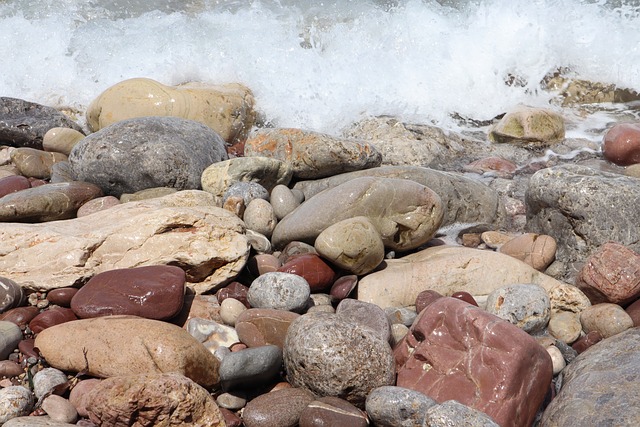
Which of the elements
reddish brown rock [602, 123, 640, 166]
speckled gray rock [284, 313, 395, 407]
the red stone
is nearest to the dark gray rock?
the red stone

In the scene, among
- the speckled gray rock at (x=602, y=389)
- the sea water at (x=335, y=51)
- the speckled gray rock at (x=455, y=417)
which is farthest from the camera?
the sea water at (x=335, y=51)

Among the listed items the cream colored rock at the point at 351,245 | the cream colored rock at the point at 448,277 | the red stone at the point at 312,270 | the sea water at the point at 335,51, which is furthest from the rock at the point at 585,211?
the sea water at the point at 335,51

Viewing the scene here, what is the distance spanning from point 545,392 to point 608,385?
324 mm

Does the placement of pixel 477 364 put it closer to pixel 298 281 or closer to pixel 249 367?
pixel 249 367

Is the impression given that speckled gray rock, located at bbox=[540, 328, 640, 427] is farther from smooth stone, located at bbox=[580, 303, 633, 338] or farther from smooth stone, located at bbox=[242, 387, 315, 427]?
smooth stone, located at bbox=[242, 387, 315, 427]

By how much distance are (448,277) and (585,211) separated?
1.20 metres

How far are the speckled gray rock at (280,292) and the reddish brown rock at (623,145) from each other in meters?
4.65

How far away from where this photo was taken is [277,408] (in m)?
3.14

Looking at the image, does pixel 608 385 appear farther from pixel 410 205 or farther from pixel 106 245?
pixel 106 245

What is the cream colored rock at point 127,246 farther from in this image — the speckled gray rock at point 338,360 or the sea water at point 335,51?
the sea water at point 335,51

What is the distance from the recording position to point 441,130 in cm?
786

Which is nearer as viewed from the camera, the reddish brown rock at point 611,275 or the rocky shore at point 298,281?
the rocky shore at point 298,281

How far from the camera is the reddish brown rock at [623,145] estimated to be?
7.02 metres

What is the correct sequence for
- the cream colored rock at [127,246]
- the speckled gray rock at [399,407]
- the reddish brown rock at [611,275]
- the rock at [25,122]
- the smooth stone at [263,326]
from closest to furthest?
the speckled gray rock at [399,407] < the smooth stone at [263,326] < the cream colored rock at [127,246] < the reddish brown rock at [611,275] < the rock at [25,122]
